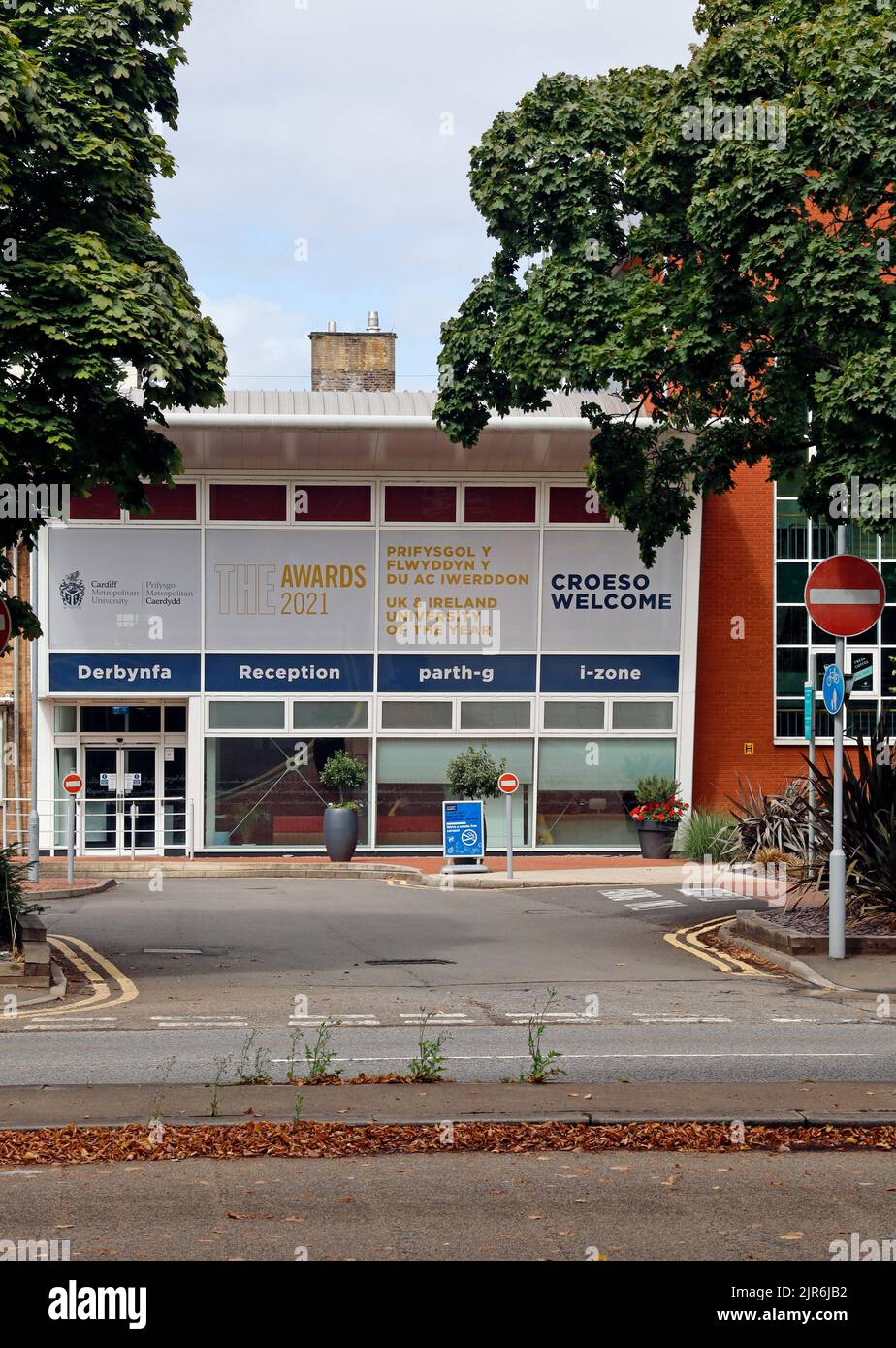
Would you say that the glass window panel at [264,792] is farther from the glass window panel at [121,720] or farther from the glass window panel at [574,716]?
the glass window panel at [574,716]

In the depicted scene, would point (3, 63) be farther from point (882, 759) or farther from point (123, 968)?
point (882, 759)

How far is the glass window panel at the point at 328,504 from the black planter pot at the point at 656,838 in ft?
27.9

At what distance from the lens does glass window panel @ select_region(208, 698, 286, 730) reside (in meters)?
31.4

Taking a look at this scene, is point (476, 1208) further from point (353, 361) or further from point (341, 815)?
point (353, 361)

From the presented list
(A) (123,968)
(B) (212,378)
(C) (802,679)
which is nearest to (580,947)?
(A) (123,968)

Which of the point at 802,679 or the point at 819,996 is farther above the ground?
the point at 802,679

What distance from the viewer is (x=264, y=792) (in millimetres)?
31562

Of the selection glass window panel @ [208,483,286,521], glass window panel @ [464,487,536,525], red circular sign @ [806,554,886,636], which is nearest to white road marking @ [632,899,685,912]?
red circular sign @ [806,554,886,636]

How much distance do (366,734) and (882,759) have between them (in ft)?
54.8

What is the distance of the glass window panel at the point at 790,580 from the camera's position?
32.4 m

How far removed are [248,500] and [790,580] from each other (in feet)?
37.3

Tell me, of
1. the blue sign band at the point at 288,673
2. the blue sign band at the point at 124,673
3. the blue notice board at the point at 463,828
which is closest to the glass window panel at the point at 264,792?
the blue sign band at the point at 288,673

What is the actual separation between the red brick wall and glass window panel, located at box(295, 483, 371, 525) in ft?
24.2

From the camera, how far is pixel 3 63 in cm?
1293
